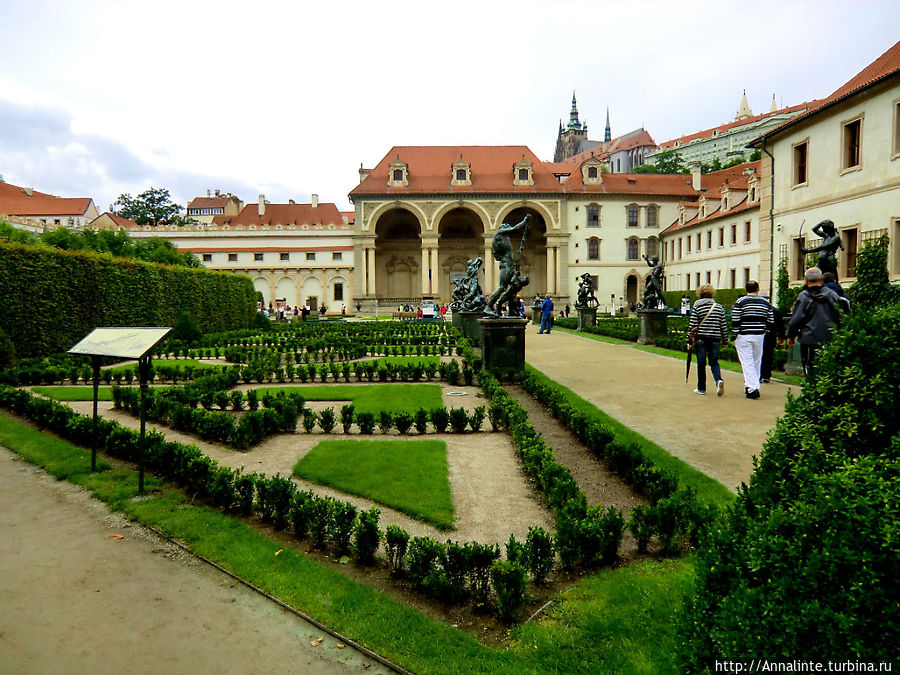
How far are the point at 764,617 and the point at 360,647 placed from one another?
2.07 meters

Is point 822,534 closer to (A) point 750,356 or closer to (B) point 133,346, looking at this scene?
(B) point 133,346

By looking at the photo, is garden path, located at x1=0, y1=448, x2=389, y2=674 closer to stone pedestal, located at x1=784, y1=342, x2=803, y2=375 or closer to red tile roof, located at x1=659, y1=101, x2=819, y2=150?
stone pedestal, located at x1=784, y1=342, x2=803, y2=375

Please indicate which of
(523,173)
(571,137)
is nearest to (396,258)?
(523,173)

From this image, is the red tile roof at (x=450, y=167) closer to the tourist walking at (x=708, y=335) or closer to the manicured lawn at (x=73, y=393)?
the manicured lawn at (x=73, y=393)

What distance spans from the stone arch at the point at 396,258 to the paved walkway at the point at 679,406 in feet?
140

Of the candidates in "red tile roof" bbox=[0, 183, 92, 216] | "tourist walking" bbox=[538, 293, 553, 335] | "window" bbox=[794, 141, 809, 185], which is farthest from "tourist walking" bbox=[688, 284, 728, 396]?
"red tile roof" bbox=[0, 183, 92, 216]

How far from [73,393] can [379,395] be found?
646 cm

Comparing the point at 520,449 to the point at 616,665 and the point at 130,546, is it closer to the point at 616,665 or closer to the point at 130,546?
the point at 616,665

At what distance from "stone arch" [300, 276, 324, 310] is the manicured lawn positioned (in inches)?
1806

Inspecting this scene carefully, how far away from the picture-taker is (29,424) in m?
8.22

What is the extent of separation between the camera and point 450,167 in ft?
173

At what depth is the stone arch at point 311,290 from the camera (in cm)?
5684

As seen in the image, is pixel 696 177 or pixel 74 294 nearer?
pixel 74 294

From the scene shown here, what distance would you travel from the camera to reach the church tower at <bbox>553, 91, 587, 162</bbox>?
123 metres
